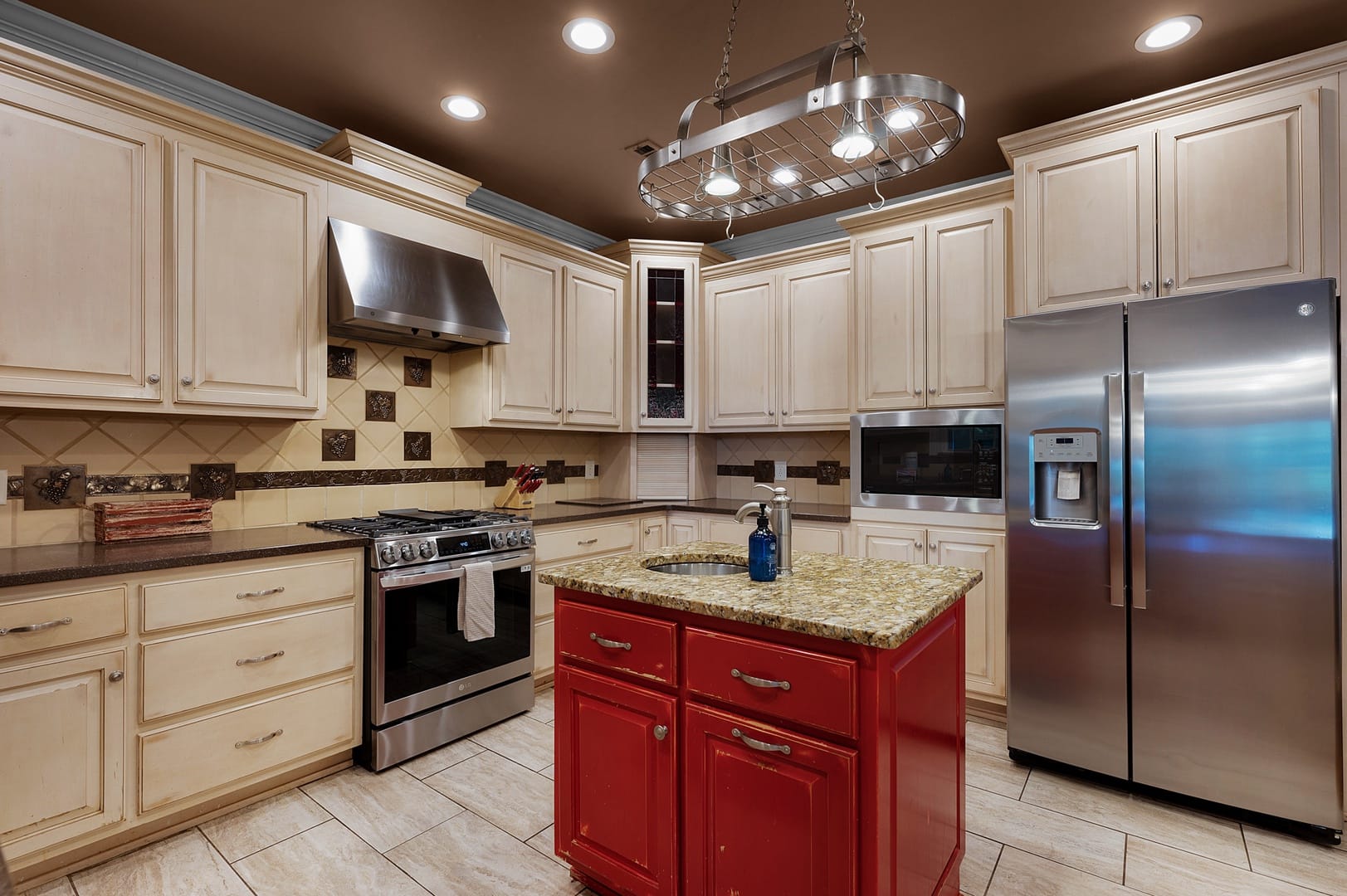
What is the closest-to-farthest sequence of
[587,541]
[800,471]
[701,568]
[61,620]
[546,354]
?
[61,620] → [701,568] → [587,541] → [546,354] → [800,471]

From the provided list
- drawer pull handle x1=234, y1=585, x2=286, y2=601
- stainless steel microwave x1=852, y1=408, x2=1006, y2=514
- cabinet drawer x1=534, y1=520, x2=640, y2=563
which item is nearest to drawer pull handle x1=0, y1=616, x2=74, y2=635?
drawer pull handle x1=234, y1=585, x2=286, y2=601

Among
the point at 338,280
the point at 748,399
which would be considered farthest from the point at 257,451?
the point at 748,399

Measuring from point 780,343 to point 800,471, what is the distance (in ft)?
2.80

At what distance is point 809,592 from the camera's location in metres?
1.70

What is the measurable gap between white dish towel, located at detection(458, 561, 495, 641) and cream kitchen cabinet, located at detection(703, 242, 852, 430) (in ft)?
6.22

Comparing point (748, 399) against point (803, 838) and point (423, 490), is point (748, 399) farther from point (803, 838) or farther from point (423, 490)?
point (803, 838)

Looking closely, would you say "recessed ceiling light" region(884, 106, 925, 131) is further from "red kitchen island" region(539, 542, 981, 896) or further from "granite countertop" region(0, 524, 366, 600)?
"granite countertop" region(0, 524, 366, 600)

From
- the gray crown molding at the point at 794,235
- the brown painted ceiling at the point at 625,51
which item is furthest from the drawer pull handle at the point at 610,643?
the gray crown molding at the point at 794,235

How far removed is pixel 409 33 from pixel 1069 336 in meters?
2.73

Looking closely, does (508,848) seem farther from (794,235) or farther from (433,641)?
(794,235)

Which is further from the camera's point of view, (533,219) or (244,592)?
(533,219)

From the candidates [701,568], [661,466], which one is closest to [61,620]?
[701,568]

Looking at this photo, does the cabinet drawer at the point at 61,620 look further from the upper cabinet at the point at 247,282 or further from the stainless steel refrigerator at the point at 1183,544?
the stainless steel refrigerator at the point at 1183,544

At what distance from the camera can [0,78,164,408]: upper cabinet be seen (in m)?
Answer: 2.06
